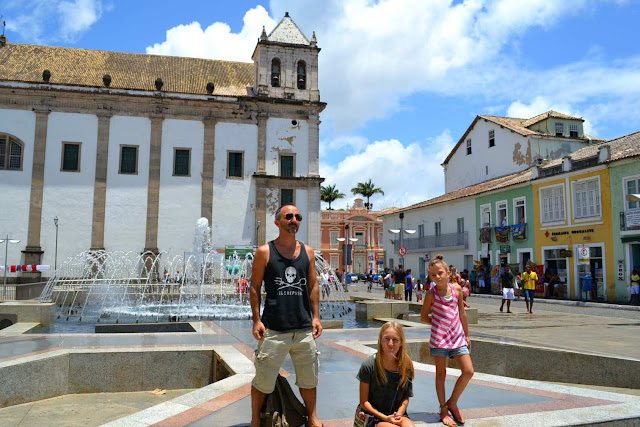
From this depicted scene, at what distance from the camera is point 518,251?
27812 millimetres

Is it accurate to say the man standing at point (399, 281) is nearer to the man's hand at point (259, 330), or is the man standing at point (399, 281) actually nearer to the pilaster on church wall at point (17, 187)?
the man's hand at point (259, 330)

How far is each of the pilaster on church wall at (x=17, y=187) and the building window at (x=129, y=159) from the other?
4559 mm

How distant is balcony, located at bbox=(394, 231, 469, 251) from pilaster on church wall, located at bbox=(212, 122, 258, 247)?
12.3 meters

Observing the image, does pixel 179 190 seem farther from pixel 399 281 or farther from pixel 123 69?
pixel 399 281

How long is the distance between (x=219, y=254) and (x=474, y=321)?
19319 mm

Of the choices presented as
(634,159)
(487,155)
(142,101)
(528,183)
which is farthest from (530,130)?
(142,101)

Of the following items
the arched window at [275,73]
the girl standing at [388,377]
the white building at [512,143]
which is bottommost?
the girl standing at [388,377]

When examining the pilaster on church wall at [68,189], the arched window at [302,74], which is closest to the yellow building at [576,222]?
the arched window at [302,74]

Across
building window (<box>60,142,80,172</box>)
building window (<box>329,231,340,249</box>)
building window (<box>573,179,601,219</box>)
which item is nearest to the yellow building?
building window (<box>573,179,601,219</box>)

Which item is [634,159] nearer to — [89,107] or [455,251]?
[455,251]

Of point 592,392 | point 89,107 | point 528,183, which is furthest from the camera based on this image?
point 89,107

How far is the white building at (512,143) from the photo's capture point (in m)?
31.6

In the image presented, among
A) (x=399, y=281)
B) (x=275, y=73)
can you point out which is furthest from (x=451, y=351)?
(x=275, y=73)

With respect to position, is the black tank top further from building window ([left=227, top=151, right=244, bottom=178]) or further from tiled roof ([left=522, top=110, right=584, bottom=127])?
tiled roof ([left=522, top=110, right=584, bottom=127])
